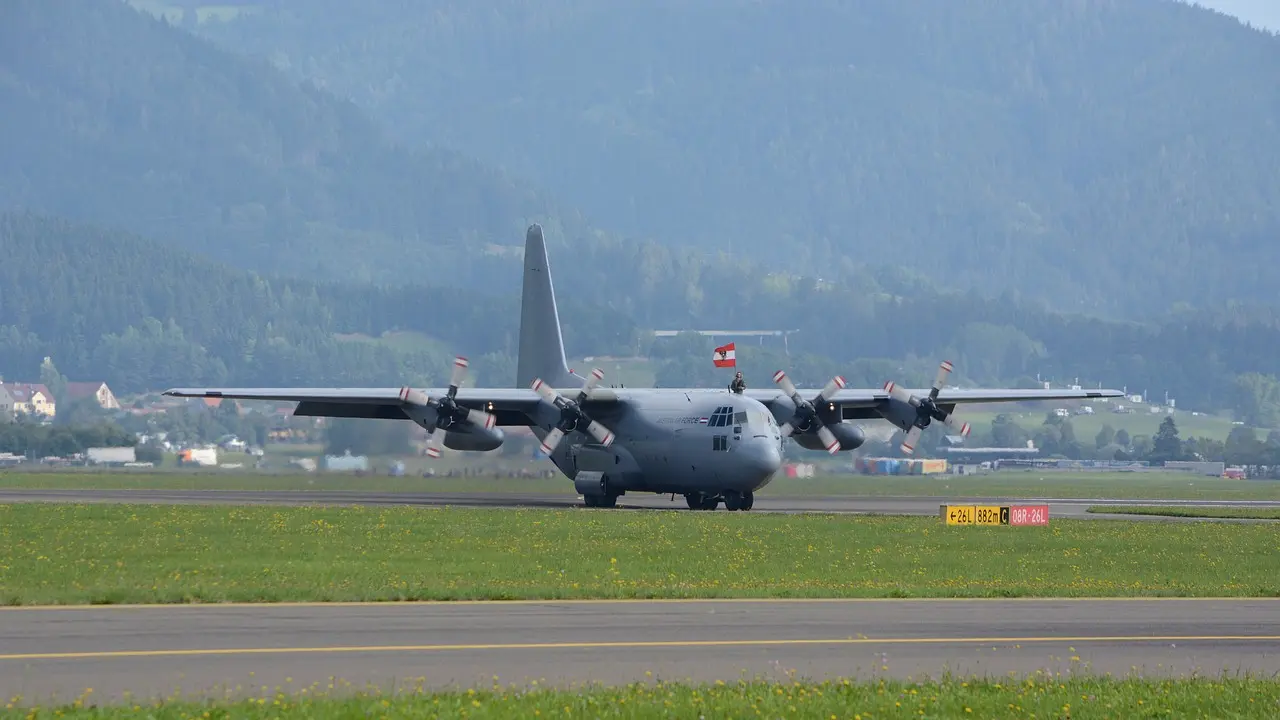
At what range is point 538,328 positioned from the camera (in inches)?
2411

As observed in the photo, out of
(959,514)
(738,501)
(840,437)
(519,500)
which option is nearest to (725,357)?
(840,437)

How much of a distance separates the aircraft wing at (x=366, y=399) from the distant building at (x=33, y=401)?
203 feet

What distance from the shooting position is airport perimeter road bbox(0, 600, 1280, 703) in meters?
17.9

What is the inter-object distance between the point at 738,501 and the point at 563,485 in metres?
12.8

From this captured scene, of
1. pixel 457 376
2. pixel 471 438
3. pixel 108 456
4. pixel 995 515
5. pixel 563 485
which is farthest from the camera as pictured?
pixel 108 456

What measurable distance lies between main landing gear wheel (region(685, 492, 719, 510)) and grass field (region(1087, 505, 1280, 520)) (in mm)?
11954

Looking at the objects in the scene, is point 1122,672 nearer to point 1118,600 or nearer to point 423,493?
point 1118,600

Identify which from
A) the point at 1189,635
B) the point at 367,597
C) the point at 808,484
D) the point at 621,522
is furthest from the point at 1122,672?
the point at 808,484

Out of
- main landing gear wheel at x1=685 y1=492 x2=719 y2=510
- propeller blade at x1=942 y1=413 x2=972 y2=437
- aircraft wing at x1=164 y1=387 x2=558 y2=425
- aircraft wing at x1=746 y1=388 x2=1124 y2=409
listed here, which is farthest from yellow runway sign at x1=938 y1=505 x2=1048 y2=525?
aircraft wing at x1=164 y1=387 x2=558 y2=425

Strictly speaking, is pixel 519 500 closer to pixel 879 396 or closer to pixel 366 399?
pixel 366 399

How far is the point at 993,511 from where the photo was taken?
45.9 m

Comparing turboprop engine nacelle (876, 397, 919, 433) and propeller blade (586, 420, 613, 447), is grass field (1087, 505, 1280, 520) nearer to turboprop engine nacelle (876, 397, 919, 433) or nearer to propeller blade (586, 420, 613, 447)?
turboprop engine nacelle (876, 397, 919, 433)

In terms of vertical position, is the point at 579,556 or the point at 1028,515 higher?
the point at 579,556

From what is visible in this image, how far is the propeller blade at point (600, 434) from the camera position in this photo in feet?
171
